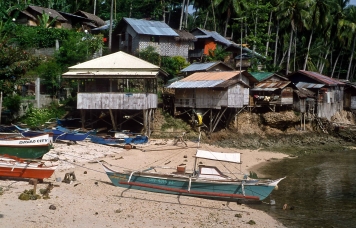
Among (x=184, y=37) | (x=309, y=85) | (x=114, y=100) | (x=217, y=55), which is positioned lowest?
(x=114, y=100)

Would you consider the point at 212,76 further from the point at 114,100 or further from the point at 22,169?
the point at 22,169

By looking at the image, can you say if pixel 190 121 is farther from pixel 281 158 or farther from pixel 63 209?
pixel 63 209

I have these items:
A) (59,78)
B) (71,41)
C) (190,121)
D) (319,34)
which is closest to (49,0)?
(71,41)

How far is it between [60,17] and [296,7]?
25359 mm

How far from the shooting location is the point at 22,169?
60.4 ft

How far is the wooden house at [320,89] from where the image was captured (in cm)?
4559

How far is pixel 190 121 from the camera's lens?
3691 cm

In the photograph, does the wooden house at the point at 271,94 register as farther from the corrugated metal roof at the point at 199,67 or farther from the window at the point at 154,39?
the window at the point at 154,39

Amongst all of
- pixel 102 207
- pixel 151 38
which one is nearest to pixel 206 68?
pixel 151 38

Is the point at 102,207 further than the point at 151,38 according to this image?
No

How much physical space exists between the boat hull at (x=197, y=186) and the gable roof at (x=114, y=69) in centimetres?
1231

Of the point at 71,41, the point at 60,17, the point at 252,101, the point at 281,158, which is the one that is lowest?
the point at 281,158

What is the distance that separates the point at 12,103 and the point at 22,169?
16.1 m

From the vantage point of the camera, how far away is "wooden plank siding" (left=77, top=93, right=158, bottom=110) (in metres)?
31.2
